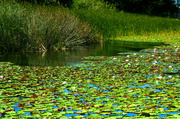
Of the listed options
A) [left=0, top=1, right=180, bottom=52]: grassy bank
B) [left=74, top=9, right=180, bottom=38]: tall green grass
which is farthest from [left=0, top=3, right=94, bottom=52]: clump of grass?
[left=74, top=9, right=180, bottom=38]: tall green grass

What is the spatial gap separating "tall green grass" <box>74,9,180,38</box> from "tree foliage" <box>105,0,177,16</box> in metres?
18.7

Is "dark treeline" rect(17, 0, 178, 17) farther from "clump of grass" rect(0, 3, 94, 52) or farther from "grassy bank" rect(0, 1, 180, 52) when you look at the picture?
"clump of grass" rect(0, 3, 94, 52)

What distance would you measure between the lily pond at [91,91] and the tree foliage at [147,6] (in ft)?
133

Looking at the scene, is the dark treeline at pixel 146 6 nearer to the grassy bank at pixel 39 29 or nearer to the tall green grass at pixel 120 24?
the tall green grass at pixel 120 24

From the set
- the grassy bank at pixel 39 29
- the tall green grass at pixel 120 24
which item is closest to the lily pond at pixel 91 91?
the grassy bank at pixel 39 29

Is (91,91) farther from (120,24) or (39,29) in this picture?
(120,24)

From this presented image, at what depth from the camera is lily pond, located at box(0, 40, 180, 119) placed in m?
5.20

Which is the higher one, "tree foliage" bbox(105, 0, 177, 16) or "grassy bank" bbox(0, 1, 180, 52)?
"tree foliage" bbox(105, 0, 177, 16)

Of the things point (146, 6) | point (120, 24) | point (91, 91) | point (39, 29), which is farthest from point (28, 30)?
point (146, 6)

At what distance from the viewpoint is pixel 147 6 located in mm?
51531

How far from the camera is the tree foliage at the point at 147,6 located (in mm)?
50406

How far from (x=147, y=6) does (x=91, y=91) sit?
46786 millimetres

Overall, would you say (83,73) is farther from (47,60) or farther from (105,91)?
(47,60)

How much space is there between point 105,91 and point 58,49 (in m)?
9.74
